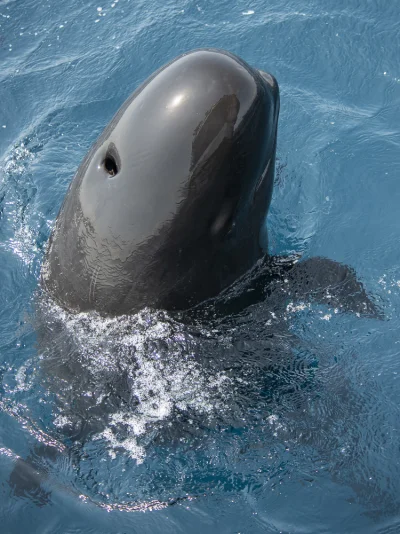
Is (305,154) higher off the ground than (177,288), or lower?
lower

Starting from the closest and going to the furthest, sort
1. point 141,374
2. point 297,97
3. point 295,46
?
1. point 141,374
2. point 297,97
3. point 295,46

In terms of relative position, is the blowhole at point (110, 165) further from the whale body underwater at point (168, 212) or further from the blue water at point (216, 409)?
the blue water at point (216, 409)

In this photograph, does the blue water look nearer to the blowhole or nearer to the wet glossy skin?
the wet glossy skin

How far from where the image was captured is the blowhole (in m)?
6.64

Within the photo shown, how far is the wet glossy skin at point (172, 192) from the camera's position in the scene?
20.6ft

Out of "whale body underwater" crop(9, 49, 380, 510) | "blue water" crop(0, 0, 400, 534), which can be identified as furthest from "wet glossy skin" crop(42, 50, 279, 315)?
"blue water" crop(0, 0, 400, 534)

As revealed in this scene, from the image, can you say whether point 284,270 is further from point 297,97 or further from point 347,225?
point 297,97

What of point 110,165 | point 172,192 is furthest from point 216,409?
point 110,165

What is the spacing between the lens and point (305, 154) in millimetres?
11828

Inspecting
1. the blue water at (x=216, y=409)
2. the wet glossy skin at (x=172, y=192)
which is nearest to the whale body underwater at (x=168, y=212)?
the wet glossy skin at (x=172, y=192)

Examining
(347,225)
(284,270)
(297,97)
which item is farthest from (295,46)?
(284,270)

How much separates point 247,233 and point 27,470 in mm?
3549

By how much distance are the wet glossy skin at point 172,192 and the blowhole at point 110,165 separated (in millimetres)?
14

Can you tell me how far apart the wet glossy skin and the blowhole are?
1 cm
